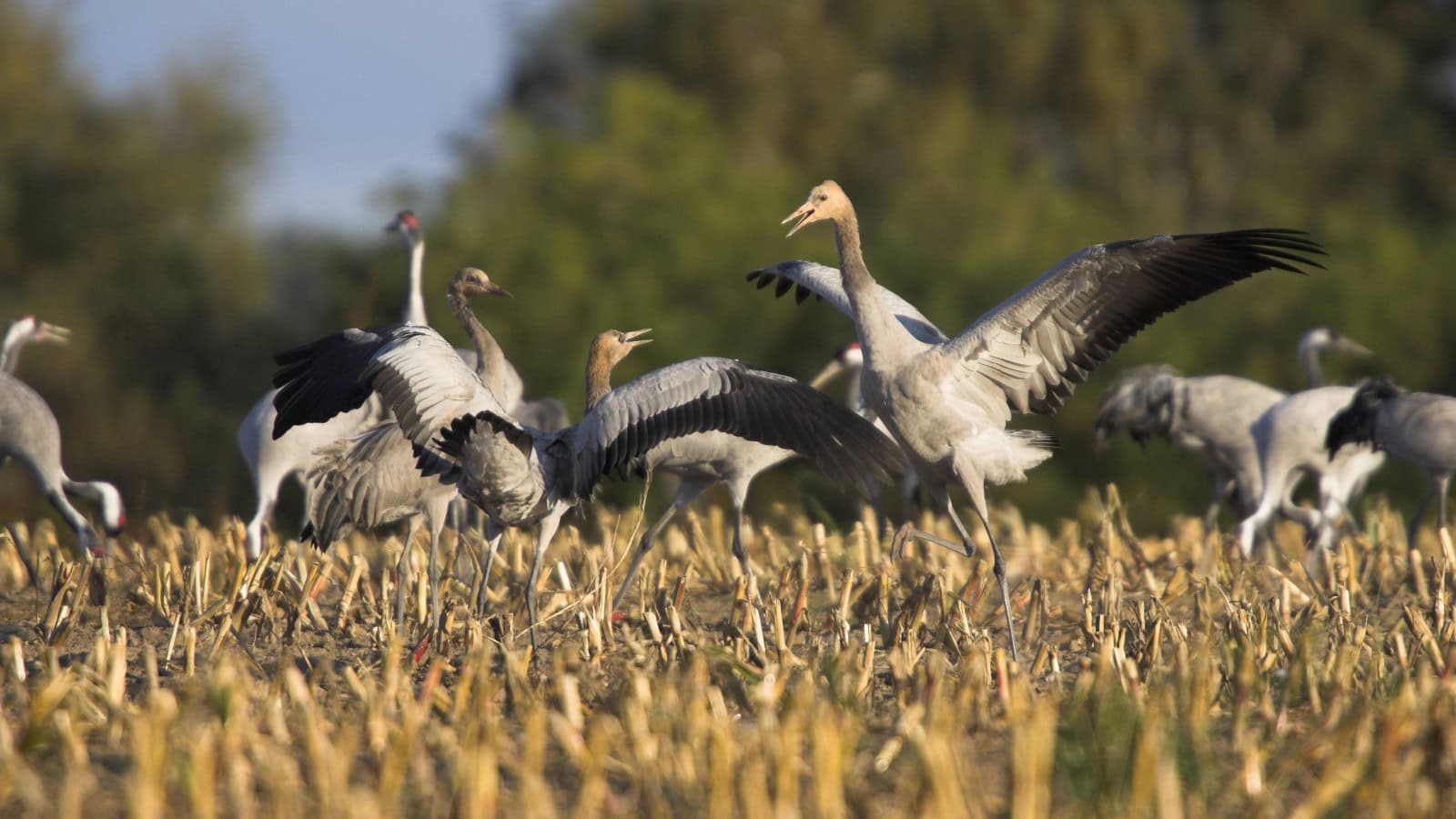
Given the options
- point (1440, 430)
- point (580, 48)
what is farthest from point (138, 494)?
point (580, 48)

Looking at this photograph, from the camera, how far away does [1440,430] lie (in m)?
8.02

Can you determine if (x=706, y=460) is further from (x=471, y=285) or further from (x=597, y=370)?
(x=471, y=285)

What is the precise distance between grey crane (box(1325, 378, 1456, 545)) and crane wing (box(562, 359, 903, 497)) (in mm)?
3400

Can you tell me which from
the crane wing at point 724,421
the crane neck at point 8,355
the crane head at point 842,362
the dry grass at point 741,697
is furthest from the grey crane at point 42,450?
the crane head at point 842,362

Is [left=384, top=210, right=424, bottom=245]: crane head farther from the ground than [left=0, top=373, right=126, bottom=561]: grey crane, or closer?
farther from the ground

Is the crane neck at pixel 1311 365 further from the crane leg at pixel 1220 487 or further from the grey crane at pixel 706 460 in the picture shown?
the grey crane at pixel 706 460

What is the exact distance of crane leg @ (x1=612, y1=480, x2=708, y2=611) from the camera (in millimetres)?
5980

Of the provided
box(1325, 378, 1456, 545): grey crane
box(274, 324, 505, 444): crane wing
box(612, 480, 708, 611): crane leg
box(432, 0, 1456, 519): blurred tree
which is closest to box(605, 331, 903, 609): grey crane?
box(612, 480, 708, 611): crane leg

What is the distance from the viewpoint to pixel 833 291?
6.57 metres

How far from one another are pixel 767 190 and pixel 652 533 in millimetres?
12591

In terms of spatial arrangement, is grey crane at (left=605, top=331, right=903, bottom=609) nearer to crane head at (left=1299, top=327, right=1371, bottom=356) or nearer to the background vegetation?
the background vegetation

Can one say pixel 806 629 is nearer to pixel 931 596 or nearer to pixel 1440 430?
pixel 931 596

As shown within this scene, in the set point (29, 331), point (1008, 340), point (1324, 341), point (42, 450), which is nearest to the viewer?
point (1008, 340)

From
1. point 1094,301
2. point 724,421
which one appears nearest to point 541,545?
point 724,421
